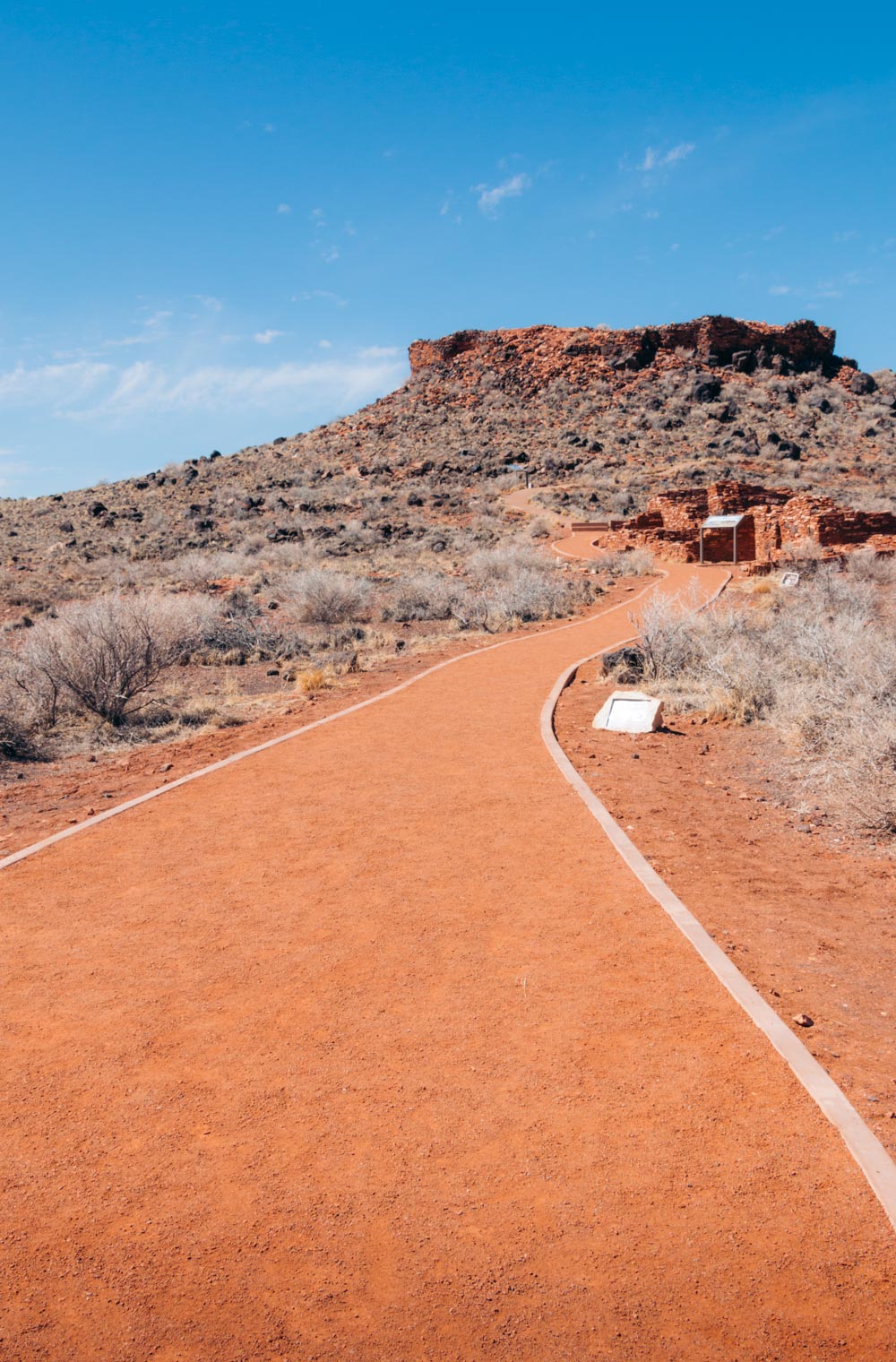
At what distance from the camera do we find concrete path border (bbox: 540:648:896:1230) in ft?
9.72

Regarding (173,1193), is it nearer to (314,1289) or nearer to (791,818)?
(314,1289)

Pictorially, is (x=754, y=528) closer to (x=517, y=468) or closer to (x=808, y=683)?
(x=517, y=468)

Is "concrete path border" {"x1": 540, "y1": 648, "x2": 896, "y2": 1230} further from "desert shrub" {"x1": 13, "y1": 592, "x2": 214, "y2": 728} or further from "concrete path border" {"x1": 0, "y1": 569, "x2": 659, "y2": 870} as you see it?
"desert shrub" {"x1": 13, "y1": 592, "x2": 214, "y2": 728}

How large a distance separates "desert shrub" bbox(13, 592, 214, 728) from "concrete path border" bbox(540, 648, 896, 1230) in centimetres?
792

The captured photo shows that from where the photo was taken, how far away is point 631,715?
991 cm

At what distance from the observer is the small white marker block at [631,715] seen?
974 centimetres

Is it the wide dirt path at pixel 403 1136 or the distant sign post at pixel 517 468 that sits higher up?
the distant sign post at pixel 517 468

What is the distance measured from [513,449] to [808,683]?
4670 cm

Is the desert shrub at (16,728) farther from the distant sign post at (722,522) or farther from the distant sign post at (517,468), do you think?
the distant sign post at (517,468)

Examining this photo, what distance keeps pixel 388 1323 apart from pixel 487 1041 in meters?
1.38

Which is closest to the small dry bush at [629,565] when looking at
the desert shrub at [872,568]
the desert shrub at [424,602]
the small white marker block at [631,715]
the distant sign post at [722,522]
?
the distant sign post at [722,522]

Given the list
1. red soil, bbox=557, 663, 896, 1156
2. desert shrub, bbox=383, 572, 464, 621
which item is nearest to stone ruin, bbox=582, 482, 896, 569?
desert shrub, bbox=383, 572, 464, 621

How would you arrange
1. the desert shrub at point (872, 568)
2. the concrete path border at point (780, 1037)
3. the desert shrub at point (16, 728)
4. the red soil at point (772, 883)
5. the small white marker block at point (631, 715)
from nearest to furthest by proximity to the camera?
the concrete path border at point (780, 1037)
the red soil at point (772, 883)
the small white marker block at point (631, 715)
the desert shrub at point (16, 728)
the desert shrub at point (872, 568)

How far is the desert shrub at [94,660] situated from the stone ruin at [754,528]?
19.3m
